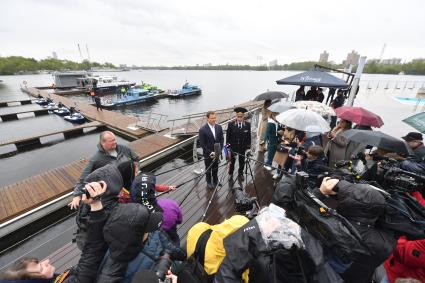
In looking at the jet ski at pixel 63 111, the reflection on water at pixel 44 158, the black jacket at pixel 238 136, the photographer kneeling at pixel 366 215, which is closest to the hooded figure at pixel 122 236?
the photographer kneeling at pixel 366 215

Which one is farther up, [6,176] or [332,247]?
[332,247]

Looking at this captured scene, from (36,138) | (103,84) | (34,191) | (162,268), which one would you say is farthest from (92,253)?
(103,84)

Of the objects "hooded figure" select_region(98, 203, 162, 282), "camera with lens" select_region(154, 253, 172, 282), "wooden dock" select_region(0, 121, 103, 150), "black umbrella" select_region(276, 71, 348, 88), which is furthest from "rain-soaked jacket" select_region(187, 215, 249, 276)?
"wooden dock" select_region(0, 121, 103, 150)

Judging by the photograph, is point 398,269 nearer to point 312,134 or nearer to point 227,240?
point 227,240

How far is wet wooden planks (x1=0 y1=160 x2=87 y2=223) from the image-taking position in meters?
4.91

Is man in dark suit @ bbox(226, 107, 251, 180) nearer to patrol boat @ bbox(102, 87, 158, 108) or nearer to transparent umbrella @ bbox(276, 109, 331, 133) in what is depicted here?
transparent umbrella @ bbox(276, 109, 331, 133)

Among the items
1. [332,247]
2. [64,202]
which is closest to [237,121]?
[332,247]

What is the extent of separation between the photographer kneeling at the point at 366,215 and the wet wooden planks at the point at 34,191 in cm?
674

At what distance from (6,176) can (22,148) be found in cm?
402

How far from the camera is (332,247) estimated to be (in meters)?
1.38

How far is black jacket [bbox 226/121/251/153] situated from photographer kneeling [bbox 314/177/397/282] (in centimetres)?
267

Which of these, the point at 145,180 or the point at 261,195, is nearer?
the point at 145,180

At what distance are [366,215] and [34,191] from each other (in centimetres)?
755

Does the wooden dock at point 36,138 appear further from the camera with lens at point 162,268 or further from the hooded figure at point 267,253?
the hooded figure at point 267,253
